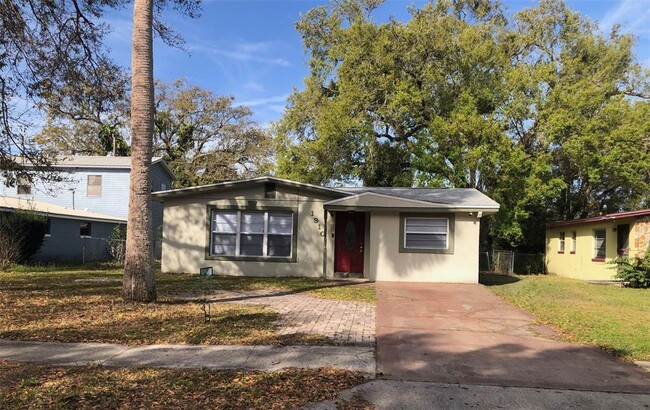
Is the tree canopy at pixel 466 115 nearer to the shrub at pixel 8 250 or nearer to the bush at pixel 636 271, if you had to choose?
the bush at pixel 636 271

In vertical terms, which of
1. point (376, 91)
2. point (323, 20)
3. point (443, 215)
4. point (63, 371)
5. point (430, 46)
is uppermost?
point (323, 20)

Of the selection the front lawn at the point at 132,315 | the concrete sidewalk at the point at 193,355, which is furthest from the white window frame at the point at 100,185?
the concrete sidewalk at the point at 193,355

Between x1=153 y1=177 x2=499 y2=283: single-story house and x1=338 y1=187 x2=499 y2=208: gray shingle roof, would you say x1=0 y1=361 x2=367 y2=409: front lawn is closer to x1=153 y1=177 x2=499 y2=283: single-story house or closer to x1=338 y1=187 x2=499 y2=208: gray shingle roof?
x1=153 y1=177 x2=499 y2=283: single-story house

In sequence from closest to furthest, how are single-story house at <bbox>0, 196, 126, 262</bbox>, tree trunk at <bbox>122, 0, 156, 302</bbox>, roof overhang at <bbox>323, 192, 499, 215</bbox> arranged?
1. tree trunk at <bbox>122, 0, 156, 302</bbox>
2. roof overhang at <bbox>323, 192, 499, 215</bbox>
3. single-story house at <bbox>0, 196, 126, 262</bbox>

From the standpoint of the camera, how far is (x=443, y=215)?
15281 mm

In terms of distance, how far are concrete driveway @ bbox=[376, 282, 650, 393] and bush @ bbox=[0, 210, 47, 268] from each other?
14.7m

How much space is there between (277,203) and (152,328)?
8.57m

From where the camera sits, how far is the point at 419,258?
15.3 meters

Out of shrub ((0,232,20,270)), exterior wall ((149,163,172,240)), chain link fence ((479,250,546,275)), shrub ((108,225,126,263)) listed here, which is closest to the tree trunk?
shrub ((0,232,20,270))

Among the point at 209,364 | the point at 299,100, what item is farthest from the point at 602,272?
the point at 209,364

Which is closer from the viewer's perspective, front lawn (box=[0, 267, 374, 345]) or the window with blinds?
front lawn (box=[0, 267, 374, 345])

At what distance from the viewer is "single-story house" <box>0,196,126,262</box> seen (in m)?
21.4

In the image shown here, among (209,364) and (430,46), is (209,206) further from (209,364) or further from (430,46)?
(430,46)

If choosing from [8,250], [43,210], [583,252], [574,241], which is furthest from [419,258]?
[43,210]
